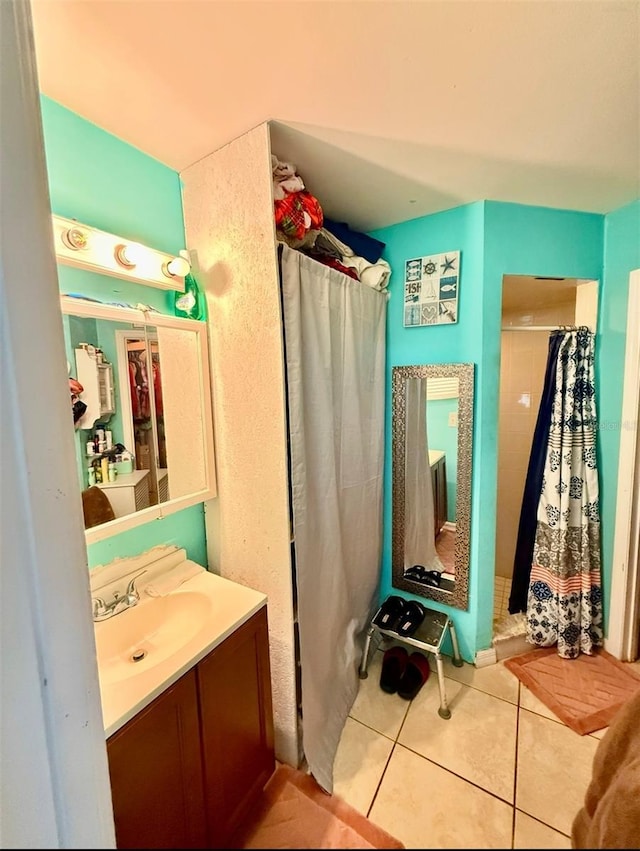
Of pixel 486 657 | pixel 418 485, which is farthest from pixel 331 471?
pixel 486 657

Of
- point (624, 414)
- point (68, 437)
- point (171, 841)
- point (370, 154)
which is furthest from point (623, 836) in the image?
point (370, 154)

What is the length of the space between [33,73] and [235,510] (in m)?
1.09

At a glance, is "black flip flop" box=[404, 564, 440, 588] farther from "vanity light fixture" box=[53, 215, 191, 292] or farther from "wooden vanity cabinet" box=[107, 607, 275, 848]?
"vanity light fixture" box=[53, 215, 191, 292]

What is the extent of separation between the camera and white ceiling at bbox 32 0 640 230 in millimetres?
634

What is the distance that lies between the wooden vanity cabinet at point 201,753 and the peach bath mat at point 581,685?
72 centimetres

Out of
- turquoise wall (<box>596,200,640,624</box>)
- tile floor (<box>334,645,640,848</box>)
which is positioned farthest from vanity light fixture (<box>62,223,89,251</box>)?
turquoise wall (<box>596,200,640,624</box>)

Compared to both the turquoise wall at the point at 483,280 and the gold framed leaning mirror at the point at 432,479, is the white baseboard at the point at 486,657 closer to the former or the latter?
the turquoise wall at the point at 483,280

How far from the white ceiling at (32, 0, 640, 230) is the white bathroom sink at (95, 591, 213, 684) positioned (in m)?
1.46

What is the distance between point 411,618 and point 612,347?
1.48 metres

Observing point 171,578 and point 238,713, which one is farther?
point 171,578

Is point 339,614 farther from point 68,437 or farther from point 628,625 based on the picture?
point 68,437

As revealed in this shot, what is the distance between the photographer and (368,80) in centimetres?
77

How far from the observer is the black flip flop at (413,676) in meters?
1.28

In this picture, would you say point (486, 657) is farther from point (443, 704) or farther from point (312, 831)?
point (312, 831)
